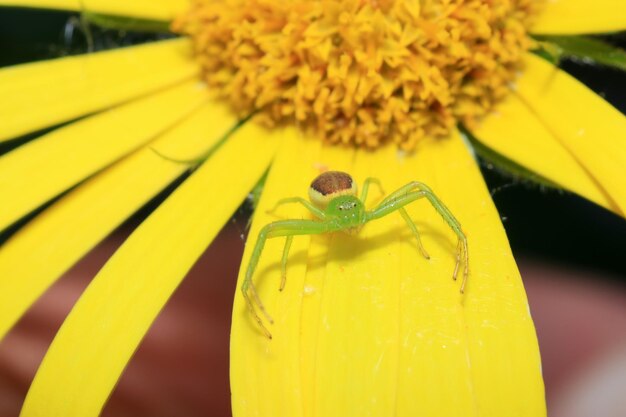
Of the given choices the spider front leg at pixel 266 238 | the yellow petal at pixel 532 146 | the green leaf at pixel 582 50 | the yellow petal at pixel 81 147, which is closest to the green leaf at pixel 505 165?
the yellow petal at pixel 532 146

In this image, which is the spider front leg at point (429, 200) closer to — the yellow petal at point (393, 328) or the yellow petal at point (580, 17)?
the yellow petal at point (393, 328)

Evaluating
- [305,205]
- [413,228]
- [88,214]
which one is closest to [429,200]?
[413,228]

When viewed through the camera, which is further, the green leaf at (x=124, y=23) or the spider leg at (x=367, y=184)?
the green leaf at (x=124, y=23)

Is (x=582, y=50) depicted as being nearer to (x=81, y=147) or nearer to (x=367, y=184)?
(x=367, y=184)

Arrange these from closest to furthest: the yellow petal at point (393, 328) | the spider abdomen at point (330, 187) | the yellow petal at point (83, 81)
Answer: the yellow petal at point (393, 328) < the spider abdomen at point (330, 187) < the yellow petal at point (83, 81)

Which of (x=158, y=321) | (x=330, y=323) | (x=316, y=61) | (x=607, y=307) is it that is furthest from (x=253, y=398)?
(x=607, y=307)

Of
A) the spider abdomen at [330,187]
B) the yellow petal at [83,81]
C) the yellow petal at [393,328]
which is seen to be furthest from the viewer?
the yellow petal at [83,81]

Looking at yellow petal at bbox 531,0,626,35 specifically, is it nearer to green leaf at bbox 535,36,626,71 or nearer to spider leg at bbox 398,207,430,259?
green leaf at bbox 535,36,626,71
